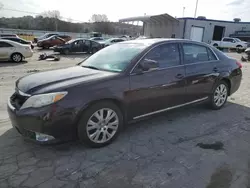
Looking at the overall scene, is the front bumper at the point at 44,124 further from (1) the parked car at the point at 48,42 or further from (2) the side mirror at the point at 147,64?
(1) the parked car at the point at 48,42

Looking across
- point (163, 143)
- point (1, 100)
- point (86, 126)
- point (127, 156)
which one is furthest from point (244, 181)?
point (1, 100)

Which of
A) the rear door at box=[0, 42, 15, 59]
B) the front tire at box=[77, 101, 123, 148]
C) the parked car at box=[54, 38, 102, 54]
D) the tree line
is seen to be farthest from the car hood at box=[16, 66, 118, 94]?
the tree line

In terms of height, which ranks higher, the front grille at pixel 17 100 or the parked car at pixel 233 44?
the parked car at pixel 233 44

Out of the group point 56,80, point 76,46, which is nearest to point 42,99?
point 56,80

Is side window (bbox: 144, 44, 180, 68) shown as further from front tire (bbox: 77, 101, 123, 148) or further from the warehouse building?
the warehouse building

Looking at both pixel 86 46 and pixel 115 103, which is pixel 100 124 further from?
pixel 86 46

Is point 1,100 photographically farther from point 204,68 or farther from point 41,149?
point 204,68

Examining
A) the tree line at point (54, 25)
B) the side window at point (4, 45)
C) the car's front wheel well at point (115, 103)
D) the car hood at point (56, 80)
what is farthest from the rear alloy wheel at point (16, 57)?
the tree line at point (54, 25)

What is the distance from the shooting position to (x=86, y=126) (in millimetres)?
2893

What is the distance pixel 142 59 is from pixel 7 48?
37.2 ft

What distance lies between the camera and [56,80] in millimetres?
3041

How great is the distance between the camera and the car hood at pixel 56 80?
2828 mm

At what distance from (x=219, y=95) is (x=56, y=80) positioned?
3592 mm

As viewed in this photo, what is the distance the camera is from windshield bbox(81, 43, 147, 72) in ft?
11.2
